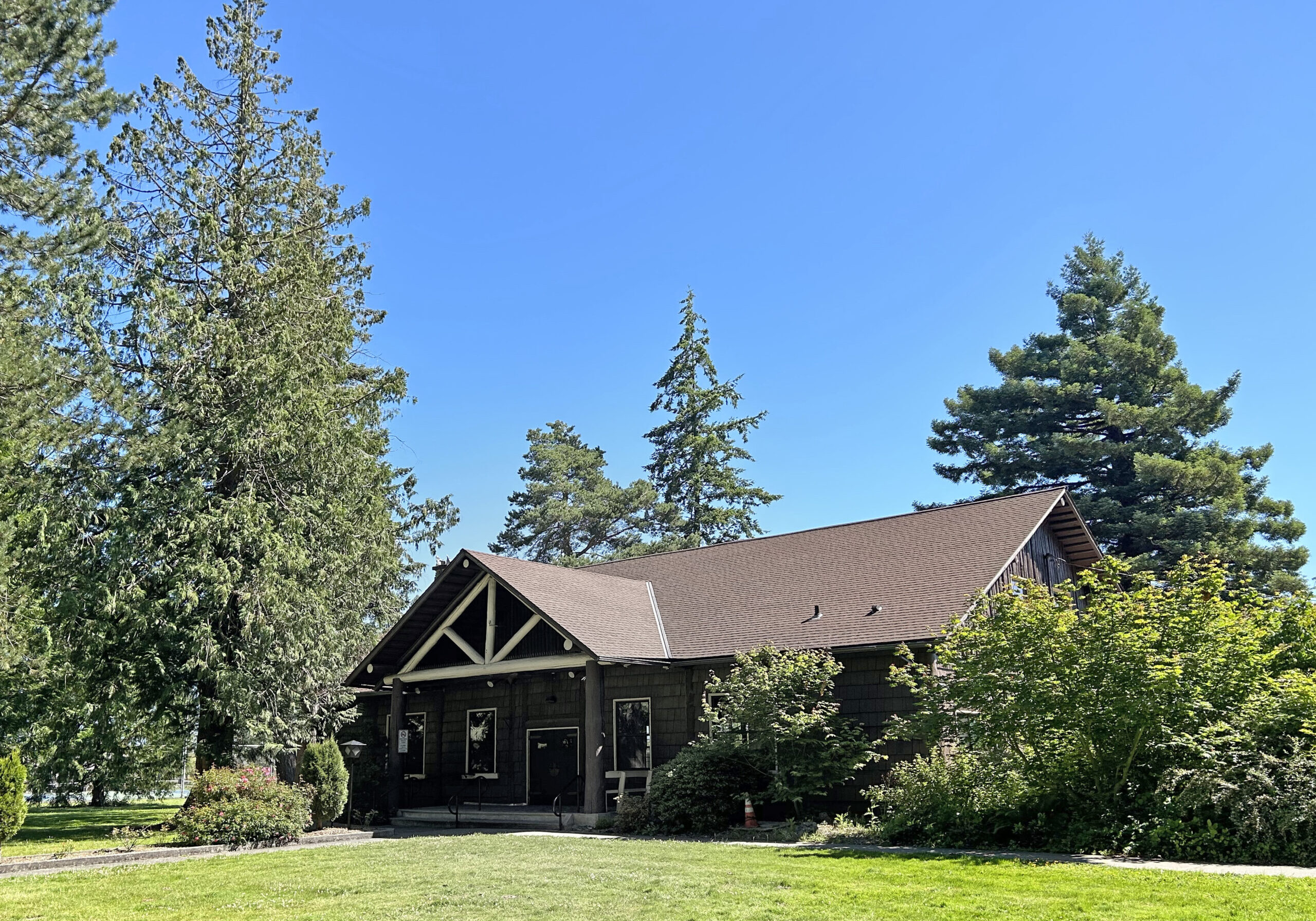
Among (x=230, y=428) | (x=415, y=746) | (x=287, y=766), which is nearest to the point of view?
(x=230, y=428)

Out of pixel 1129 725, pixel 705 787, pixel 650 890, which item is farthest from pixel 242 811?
pixel 1129 725

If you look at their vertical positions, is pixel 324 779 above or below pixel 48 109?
below

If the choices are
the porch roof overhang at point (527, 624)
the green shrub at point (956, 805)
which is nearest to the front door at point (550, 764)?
the porch roof overhang at point (527, 624)

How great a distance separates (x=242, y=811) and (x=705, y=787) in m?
7.43

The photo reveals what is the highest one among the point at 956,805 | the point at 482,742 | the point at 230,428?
the point at 230,428

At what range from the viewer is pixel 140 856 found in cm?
1396

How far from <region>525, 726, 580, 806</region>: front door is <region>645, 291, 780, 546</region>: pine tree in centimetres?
2398

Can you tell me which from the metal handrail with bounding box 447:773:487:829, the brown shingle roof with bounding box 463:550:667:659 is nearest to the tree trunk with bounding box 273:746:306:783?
the metal handrail with bounding box 447:773:487:829

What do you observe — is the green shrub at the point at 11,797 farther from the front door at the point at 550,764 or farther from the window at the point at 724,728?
the window at the point at 724,728

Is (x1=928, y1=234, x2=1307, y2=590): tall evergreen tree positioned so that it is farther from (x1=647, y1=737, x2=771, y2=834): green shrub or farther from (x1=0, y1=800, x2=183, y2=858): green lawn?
(x1=0, y1=800, x2=183, y2=858): green lawn

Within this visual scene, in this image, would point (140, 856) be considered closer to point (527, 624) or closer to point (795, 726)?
point (527, 624)

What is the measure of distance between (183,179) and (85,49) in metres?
7.64

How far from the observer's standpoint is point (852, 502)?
4541 cm

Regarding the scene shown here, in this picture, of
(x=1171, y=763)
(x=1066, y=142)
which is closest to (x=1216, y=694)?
(x=1171, y=763)
